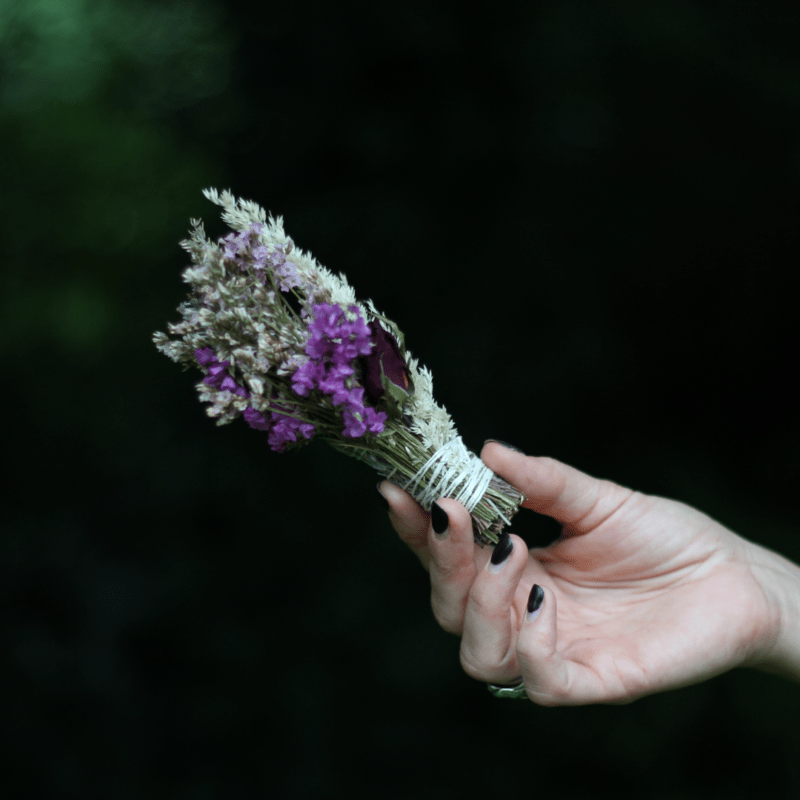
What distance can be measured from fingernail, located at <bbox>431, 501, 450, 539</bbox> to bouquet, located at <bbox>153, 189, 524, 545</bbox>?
92 mm

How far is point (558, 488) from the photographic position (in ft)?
5.23

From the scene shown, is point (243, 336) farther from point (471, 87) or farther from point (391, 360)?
point (471, 87)

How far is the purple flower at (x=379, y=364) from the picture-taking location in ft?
4.50

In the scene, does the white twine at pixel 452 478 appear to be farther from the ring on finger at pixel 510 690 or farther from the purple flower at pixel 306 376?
the ring on finger at pixel 510 690

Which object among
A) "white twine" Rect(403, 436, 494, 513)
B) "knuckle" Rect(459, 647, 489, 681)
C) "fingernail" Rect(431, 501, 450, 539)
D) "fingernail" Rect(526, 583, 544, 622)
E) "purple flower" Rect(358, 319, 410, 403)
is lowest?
"knuckle" Rect(459, 647, 489, 681)

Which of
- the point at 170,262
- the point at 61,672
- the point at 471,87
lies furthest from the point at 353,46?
the point at 61,672

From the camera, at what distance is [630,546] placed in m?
1.67

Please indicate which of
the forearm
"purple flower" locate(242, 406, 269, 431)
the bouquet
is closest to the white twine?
the bouquet

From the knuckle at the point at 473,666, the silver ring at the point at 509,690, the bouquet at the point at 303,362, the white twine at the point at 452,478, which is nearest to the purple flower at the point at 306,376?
the bouquet at the point at 303,362

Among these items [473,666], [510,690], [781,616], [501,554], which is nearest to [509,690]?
[510,690]

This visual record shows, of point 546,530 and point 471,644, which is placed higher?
point 546,530

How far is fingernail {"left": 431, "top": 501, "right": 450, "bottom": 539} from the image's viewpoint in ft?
4.59

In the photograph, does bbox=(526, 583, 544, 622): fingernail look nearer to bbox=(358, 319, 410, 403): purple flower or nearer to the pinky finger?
the pinky finger

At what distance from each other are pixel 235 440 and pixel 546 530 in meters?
1.35
